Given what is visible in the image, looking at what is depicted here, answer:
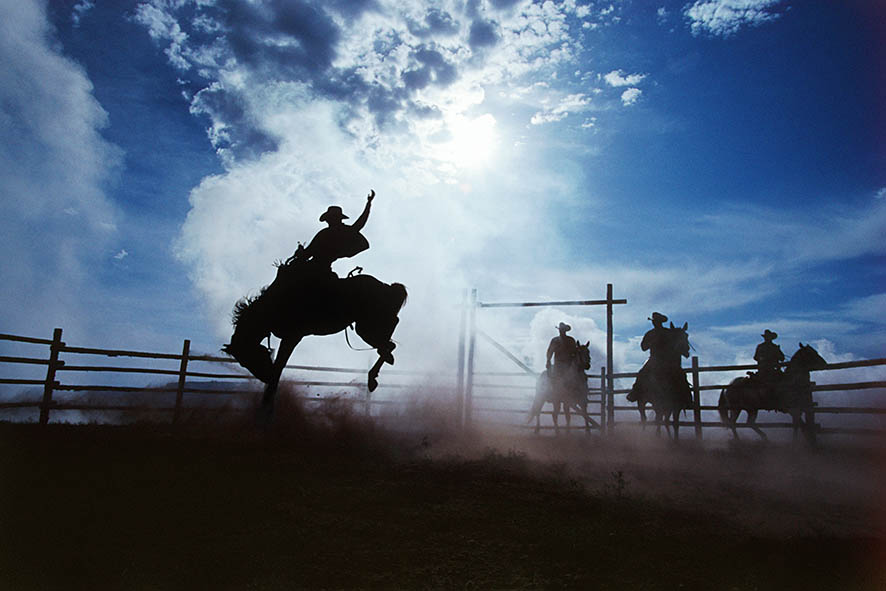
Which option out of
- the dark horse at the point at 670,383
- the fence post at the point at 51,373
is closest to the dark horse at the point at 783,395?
the dark horse at the point at 670,383

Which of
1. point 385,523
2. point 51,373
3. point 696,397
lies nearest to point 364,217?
point 385,523

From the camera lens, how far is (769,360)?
13281mm

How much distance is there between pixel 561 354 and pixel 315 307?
980 cm

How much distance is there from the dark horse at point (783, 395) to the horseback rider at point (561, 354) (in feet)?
13.5

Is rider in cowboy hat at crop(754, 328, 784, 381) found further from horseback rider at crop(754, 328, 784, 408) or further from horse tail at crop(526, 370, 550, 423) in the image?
horse tail at crop(526, 370, 550, 423)

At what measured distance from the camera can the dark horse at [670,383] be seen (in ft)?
43.2

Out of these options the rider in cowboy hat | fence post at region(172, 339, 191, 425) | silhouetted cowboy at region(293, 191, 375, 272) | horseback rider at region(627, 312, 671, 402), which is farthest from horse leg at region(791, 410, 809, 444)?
fence post at region(172, 339, 191, 425)

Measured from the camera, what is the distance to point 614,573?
385 centimetres

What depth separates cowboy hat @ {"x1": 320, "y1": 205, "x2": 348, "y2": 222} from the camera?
27.8ft

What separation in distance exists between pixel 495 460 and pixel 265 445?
123 inches

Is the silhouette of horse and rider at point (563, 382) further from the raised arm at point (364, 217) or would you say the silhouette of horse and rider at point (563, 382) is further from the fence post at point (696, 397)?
the raised arm at point (364, 217)

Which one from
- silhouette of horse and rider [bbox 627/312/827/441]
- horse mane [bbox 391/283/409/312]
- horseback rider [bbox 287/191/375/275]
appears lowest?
silhouette of horse and rider [bbox 627/312/827/441]

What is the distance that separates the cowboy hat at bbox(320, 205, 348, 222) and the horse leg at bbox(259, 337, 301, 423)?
196 centimetres

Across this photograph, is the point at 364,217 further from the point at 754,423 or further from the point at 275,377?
the point at 754,423
